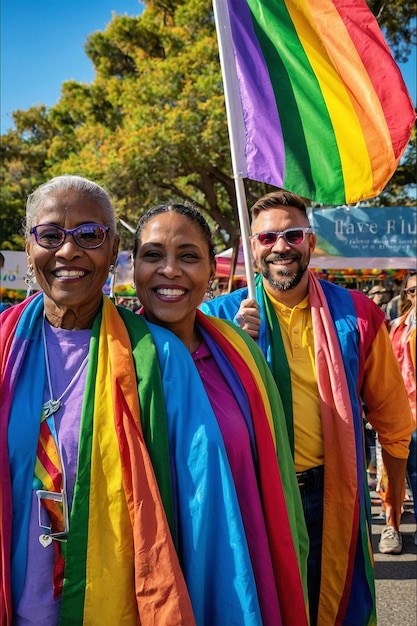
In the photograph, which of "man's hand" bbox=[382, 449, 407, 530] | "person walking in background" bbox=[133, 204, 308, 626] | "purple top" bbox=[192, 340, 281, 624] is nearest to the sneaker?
"man's hand" bbox=[382, 449, 407, 530]

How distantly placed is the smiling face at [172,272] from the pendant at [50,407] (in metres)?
0.47

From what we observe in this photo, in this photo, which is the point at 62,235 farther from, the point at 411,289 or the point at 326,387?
the point at 411,289

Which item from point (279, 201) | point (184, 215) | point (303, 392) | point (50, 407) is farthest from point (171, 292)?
point (279, 201)

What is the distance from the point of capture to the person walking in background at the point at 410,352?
15.2 ft

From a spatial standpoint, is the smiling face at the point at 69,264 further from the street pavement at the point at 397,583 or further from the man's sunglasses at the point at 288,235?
the street pavement at the point at 397,583

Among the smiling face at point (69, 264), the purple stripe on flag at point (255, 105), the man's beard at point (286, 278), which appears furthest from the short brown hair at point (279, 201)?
the smiling face at point (69, 264)

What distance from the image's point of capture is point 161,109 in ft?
47.5

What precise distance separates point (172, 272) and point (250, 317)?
0.72 m

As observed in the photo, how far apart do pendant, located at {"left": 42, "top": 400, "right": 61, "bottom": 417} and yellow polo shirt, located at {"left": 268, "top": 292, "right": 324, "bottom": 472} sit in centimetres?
120

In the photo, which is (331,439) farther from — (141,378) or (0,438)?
(0,438)

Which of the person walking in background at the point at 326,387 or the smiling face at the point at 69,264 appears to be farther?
the person walking in background at the point at 326,387

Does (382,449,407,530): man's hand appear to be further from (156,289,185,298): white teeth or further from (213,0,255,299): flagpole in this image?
(156,289,185,298): white teeth

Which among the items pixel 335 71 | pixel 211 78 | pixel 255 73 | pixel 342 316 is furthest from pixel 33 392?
pixel 211 78

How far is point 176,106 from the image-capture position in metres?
14.3
